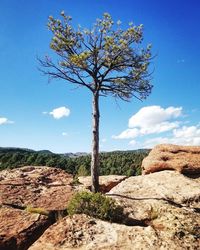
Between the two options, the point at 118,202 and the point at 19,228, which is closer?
the point at 19,228

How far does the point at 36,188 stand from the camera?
57.6 ft

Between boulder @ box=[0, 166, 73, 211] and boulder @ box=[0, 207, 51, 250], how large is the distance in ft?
4.95

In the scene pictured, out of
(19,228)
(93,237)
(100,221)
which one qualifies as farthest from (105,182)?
(93,237)

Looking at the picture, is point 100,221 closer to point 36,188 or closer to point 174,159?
point 36,188

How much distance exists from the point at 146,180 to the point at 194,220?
7.28m

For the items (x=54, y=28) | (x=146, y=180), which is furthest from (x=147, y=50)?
(x=146, y=180)

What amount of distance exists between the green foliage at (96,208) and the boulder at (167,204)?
0.64 meters

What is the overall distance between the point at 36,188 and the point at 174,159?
1014 cm

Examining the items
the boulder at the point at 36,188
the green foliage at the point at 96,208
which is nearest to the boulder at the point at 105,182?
the boulder at the point at 36,188

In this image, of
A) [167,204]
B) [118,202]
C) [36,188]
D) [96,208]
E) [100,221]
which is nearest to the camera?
[100,221]

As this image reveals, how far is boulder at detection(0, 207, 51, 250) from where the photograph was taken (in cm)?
1077

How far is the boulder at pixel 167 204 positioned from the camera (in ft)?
36.0

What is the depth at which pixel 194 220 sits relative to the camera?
1261 centimetres

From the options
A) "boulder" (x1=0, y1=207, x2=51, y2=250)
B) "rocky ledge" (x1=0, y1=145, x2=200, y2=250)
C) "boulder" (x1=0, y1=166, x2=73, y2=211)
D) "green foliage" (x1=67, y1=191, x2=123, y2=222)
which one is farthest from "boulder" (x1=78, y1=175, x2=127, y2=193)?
"boulder" (x1=0, y1=207, x2=51, y2=250)
